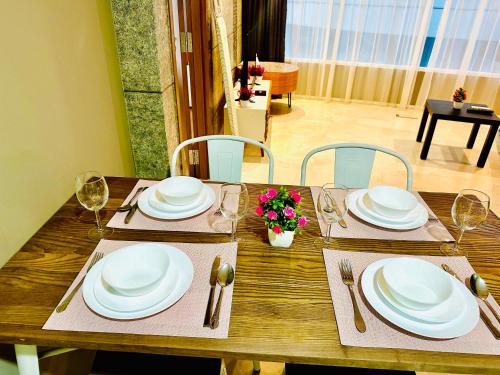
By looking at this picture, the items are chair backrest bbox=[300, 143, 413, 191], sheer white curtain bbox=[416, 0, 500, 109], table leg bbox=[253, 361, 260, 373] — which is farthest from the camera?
sheer white curtain bbox=[416, 0, 500, 109]

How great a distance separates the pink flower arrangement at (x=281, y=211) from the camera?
102 cm

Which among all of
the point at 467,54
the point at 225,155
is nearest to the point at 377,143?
the point at 467,54

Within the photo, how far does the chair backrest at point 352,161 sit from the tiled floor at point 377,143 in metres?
1.24

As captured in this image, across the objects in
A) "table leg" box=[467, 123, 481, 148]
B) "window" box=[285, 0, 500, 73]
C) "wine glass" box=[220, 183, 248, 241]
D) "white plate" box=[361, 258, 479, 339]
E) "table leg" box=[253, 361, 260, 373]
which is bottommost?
"table leg" box=[253, 361, 260, 373]

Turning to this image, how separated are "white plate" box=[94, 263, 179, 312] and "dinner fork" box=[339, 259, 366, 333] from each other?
46 cm

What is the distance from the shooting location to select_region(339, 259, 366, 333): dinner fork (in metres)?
0.83

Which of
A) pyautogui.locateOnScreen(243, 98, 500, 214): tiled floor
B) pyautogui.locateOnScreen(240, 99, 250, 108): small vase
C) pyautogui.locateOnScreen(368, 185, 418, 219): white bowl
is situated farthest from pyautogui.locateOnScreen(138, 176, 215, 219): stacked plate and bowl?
pyautogui.locateOnScreen(240, 99, 250, 108): small vase

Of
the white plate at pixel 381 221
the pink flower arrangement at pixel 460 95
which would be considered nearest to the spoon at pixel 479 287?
the white plate at pixel 381 221

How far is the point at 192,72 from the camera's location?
98.8 inches

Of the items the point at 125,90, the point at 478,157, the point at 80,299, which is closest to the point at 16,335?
the point at 80,299

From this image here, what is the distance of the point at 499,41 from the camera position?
424cm

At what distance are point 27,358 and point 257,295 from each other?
1.94 ft

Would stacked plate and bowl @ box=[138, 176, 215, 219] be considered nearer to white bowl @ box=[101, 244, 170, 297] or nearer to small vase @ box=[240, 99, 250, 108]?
white bowl @ box=[101, 244, 170, 297]

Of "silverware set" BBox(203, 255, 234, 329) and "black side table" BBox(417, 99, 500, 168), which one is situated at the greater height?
"silverware set" BBox(203, 255, 234, 329)
